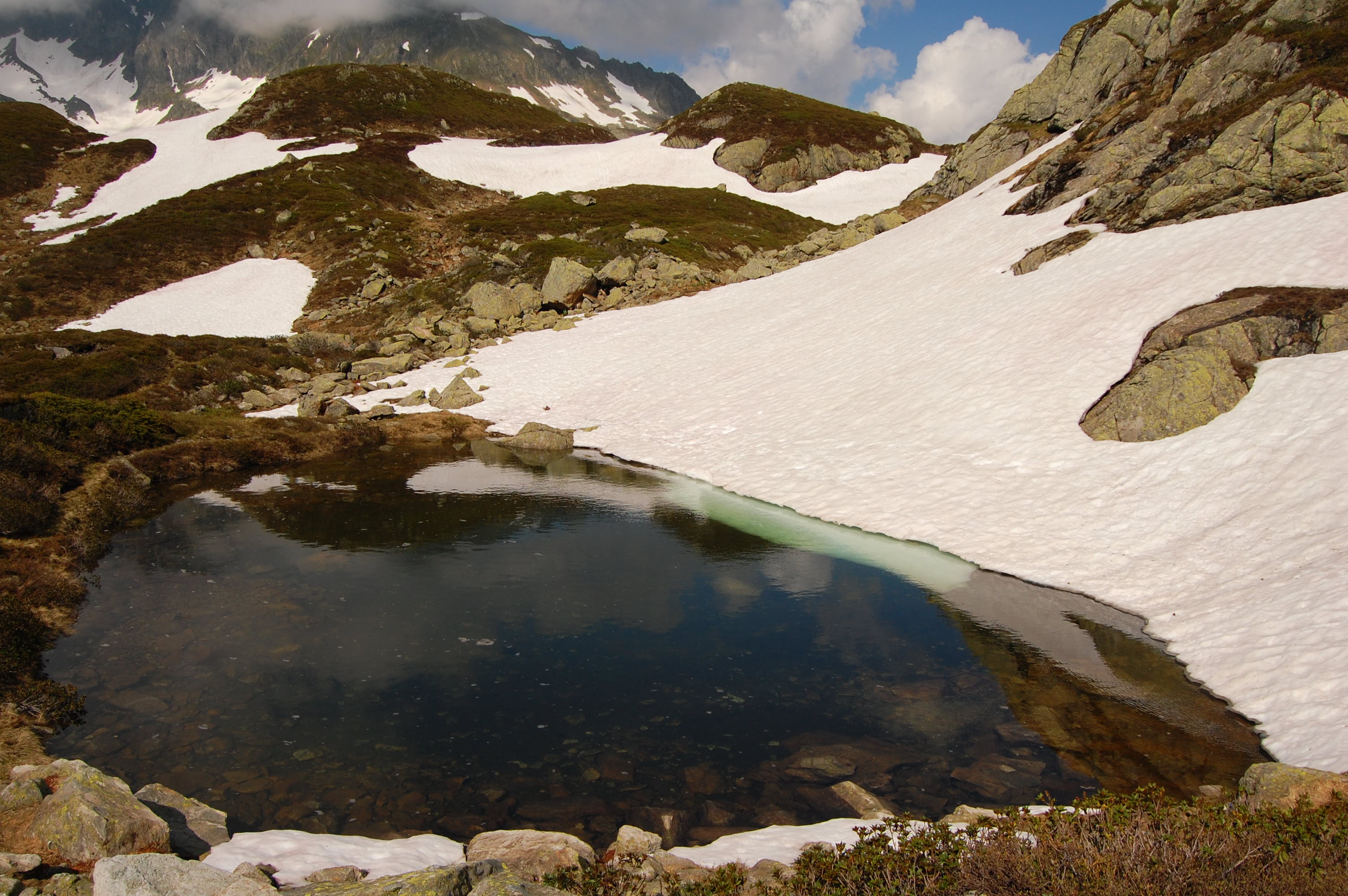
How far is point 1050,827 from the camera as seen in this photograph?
6.84m

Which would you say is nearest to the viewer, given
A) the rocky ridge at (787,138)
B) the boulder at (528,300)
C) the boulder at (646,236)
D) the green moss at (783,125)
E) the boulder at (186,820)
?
the boulder at (186,820)

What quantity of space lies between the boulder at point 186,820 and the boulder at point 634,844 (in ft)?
15.1

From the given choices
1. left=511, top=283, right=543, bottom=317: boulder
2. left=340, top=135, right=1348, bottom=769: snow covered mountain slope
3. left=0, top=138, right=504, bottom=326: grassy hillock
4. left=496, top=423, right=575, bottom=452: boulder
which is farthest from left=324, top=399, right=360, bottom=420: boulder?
left=0, top=138, right=504, bottom=326: grassy hillock

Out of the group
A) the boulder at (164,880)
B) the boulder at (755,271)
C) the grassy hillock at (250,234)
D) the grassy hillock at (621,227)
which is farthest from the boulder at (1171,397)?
the grassy hillock at (250,234)

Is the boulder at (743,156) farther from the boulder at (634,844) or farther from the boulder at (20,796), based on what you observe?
the boulder at (20,796)

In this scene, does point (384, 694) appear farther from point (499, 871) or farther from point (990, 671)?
point (990, 671)

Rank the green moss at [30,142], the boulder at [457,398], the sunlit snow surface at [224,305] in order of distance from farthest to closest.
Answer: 1. the green moss at [30,142]
2. the sunlit snow surface at [224,305]
3. the boulder at [457,398]

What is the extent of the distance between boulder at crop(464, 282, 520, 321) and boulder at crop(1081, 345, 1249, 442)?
127 ft

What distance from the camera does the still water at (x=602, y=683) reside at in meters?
9.36

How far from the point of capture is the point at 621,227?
69.5 meters

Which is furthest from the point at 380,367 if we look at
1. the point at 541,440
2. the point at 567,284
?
the point at 567,284

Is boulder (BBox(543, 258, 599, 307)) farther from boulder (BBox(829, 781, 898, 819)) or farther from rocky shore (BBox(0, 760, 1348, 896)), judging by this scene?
boulder (BBox(829, 781, 898, 819))

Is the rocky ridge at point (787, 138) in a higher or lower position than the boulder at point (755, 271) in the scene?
higher

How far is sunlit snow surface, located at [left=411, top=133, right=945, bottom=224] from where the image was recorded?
9500cm
